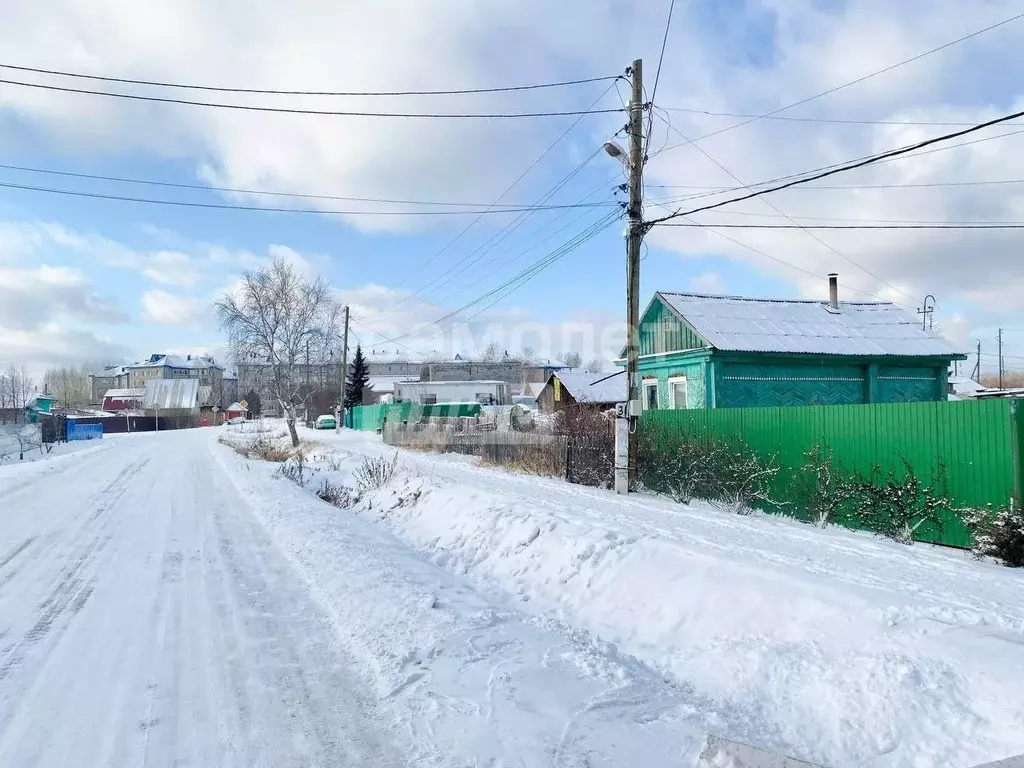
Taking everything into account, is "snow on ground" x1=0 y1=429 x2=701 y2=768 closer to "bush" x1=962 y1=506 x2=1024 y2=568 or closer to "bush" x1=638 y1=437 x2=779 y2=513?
"bush" x1=962 y1=506 x2=1024 y2=568

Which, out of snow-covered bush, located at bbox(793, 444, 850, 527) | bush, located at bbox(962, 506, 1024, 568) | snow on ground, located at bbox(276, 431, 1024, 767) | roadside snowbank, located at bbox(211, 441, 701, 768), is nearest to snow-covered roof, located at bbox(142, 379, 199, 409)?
snow on ground, located at bbox(276, 431, 1024, 767)

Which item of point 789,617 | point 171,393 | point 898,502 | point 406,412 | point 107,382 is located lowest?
point 789,617

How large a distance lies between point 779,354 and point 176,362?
147349 millimetres

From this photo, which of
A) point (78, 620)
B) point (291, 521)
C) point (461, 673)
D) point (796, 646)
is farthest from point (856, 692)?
point (291, 521)

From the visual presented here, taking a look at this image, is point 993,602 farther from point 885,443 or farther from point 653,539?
point 885,443

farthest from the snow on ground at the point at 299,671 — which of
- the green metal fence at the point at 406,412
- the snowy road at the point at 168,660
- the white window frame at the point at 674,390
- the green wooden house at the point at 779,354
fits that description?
the green metal fence at the point at 406,412

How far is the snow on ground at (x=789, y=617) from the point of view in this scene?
400 centimetres

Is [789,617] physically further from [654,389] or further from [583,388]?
[583,388]

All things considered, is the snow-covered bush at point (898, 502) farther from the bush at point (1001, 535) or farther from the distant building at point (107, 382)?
the distant building at point (107, 382)

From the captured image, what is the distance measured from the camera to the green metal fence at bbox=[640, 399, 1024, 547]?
8.23 metres

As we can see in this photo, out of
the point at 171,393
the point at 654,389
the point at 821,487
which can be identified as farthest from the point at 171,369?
the point at 821,487

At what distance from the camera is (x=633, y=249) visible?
44.4 ft

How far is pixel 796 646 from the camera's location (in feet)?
16.5

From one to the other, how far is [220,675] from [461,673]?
170 cm
